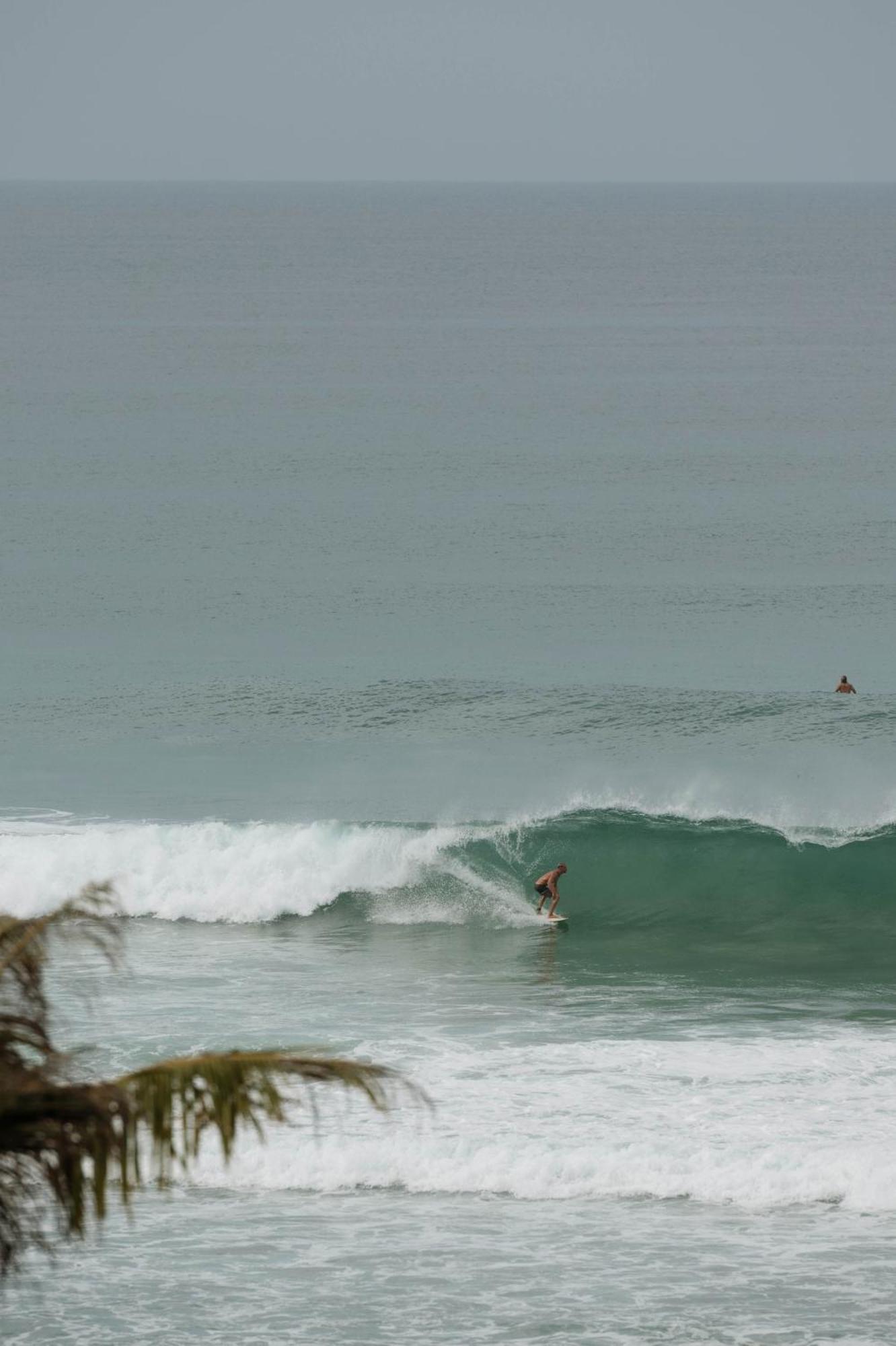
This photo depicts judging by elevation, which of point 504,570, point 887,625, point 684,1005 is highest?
point 504,570

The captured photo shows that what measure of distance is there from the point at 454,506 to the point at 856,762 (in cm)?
2744

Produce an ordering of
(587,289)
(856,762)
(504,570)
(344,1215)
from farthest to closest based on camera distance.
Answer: (587,289), (504,570), (856,762), (344,1215)

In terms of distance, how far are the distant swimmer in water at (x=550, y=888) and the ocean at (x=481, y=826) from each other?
14.3 inches

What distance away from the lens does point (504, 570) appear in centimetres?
4906

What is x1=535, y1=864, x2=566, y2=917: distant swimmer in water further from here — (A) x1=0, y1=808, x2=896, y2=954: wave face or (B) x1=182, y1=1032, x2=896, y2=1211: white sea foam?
(B) x1=182, y1=1032, x2=896, y2=1211: white sea foam

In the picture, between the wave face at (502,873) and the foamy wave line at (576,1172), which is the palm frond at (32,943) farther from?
the wave face at (502,873)

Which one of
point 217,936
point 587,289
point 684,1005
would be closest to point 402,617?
point 217,936

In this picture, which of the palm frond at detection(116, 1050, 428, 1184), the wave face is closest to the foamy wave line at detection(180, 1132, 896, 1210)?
the wave face

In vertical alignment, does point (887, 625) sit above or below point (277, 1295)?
above

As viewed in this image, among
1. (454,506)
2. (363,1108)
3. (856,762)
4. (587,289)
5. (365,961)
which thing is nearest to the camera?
(363,1108)

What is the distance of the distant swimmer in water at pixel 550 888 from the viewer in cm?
2406

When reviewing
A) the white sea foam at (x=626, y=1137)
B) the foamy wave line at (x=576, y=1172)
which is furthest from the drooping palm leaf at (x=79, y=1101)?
the foamy wave line at (x=576, y=1172)

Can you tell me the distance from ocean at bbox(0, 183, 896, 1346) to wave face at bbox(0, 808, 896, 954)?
8 centimetres

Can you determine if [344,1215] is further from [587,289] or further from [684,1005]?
[587,289]
